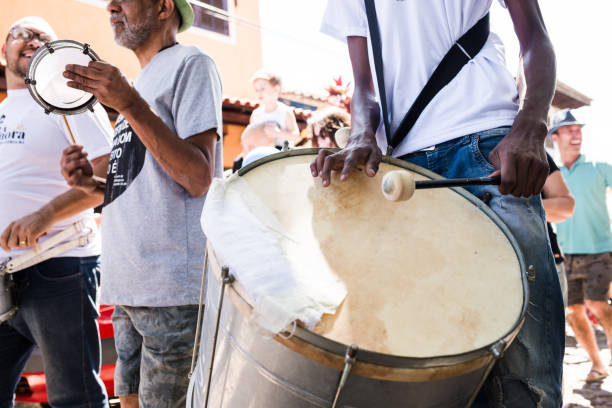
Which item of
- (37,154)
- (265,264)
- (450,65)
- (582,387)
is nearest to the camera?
(265,264)

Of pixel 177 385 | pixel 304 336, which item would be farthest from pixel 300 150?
pixel 177 385

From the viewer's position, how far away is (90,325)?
2195mm

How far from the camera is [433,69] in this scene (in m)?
1.38

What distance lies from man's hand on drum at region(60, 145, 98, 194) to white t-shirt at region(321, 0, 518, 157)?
129cm

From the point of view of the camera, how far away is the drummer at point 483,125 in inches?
43.3

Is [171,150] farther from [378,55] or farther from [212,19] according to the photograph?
[212,19]

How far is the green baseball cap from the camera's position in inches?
84.4

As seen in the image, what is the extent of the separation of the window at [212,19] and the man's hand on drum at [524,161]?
10092mm

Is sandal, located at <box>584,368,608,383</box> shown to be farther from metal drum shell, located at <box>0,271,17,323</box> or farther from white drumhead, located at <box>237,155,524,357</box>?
metal drum shell, located at <box>0,271,17,323</box>

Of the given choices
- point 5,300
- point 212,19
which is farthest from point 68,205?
point 212,19

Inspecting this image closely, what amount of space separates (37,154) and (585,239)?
4541mm

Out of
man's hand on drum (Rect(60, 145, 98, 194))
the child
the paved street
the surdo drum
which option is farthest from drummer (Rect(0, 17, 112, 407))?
the child

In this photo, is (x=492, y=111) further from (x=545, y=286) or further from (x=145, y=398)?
(x=145, y=398)

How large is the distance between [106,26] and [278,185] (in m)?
9.05
